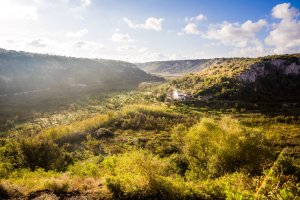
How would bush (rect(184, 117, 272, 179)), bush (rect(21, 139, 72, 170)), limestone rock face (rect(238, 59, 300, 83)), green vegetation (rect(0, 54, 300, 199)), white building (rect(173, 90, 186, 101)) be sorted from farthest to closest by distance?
limestone rock face (rect(238, 59, 300, 83)) < white building (rect(173, 90, 186, 101)) < bush (rect(21, 139, 72, 170)) < bush (rect(184, 117, 272, 179)) < green vegetation (rect(0, 54, 300, 199))

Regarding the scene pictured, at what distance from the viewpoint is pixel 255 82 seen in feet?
510

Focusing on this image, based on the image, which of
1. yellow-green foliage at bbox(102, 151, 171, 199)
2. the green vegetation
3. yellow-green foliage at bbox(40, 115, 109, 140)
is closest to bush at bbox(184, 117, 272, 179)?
the green vegetation

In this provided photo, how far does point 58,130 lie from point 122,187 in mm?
64008

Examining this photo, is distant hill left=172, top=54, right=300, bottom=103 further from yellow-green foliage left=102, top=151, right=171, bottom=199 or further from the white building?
yellow-green foliage left=102, top=151, right=171, bottom=199

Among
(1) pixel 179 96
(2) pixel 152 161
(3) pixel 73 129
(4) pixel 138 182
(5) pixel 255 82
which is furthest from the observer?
(5) pixel 255 82

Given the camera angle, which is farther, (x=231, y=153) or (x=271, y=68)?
(x=271, y=68)

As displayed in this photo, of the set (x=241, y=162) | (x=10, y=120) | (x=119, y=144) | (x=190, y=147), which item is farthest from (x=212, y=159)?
(x=10, y=120)

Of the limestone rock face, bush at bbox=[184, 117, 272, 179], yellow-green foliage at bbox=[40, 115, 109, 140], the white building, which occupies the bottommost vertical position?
yellow-green foliage at bbox=[40, 115, 109, 140]

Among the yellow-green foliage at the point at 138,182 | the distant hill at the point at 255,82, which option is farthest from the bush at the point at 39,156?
the distant hill at the point at 255,82

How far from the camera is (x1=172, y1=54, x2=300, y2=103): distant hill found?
143 meters

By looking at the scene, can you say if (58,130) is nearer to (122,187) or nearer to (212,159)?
(212,159)

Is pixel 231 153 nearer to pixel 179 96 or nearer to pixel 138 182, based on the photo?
pixel 138 182

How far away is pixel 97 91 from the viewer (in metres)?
189

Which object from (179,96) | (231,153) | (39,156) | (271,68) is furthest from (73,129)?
(271,68)
